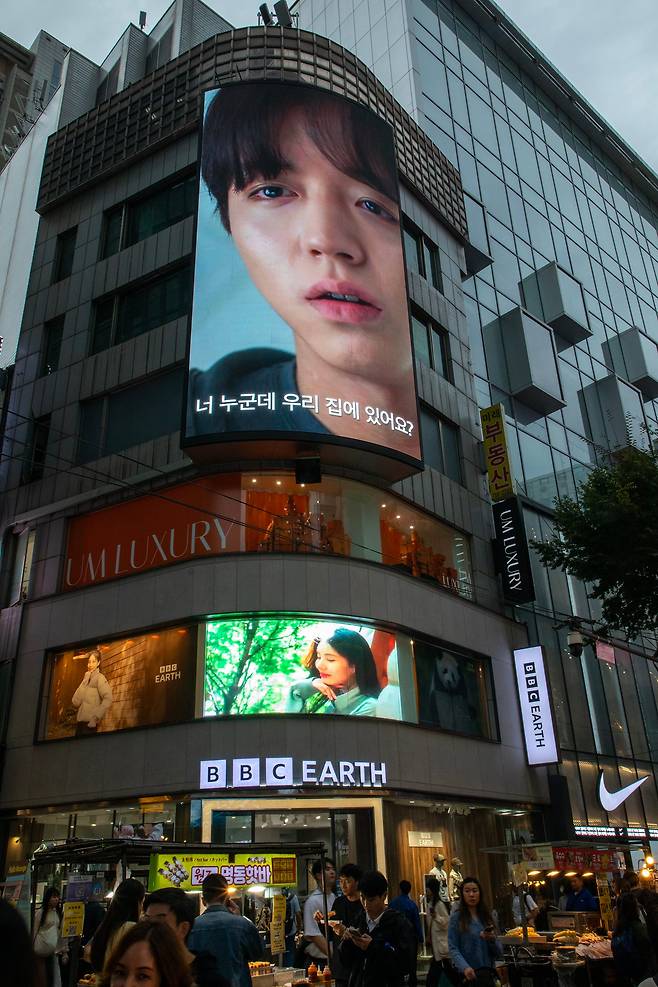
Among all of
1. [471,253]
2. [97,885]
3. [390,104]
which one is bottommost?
[97,885]

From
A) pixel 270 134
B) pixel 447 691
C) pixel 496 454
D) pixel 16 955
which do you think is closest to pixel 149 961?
pixel 16 955

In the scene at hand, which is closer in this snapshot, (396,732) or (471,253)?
(396,732)

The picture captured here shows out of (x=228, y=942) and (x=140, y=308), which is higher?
(x=140, y=308)

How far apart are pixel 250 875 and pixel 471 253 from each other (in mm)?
26613

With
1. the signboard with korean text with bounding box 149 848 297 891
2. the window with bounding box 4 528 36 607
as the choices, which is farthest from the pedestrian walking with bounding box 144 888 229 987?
the window with bounding box 4 528 36 607

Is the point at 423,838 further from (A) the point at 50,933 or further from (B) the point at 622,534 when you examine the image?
(A) the point at 50,933

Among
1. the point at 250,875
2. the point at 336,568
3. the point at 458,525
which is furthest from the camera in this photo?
the point at 458,525

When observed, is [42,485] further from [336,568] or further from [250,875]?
[250,875]

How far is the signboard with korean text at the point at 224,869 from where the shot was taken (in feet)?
31.0

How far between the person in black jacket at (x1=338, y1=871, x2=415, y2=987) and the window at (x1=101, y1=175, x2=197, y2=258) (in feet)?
72.1

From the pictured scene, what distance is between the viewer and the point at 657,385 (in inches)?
1630

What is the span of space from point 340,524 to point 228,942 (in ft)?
50.1

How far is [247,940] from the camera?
21.0 ft

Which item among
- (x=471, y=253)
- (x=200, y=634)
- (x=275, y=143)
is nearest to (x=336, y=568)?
(x=200, y=634)
